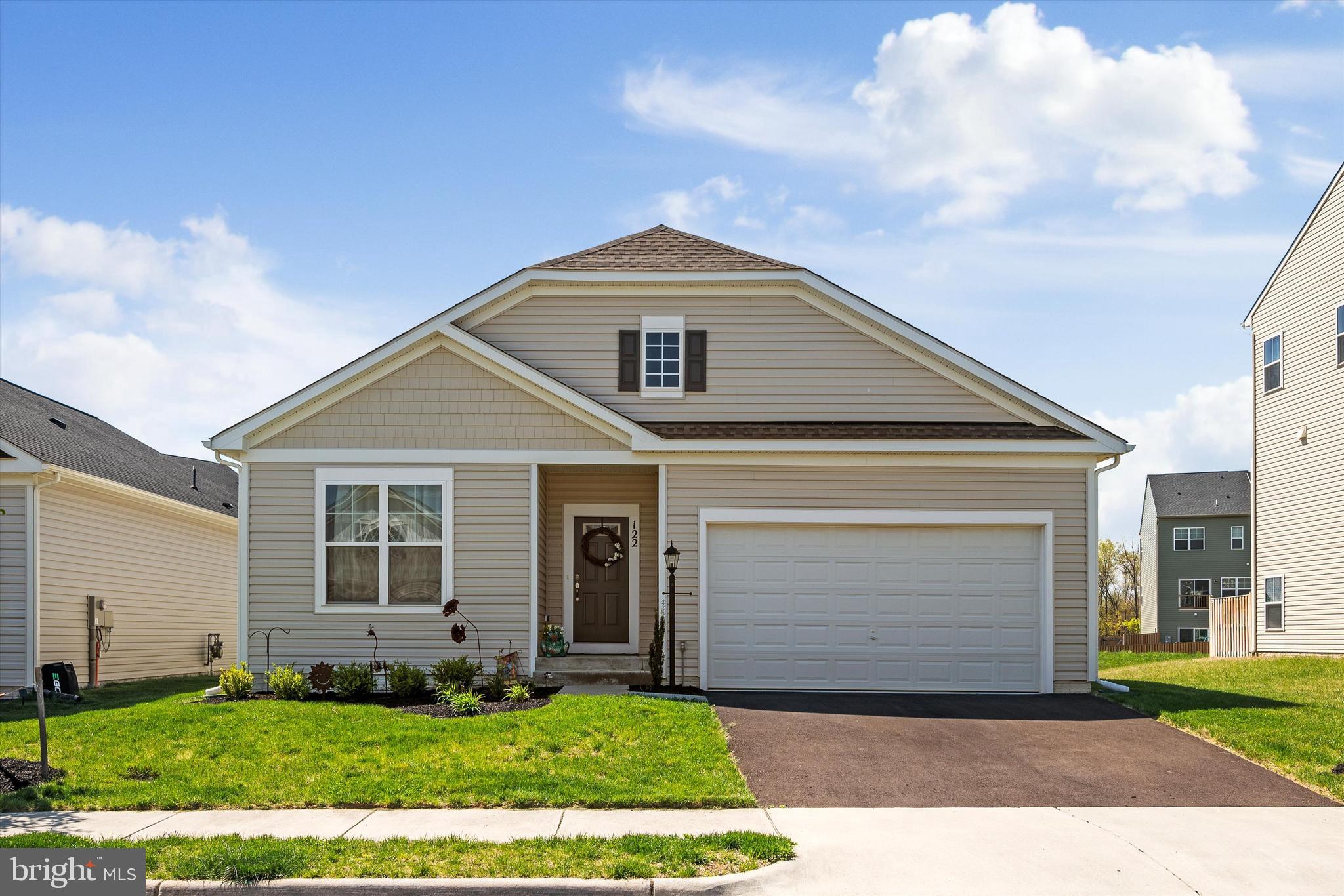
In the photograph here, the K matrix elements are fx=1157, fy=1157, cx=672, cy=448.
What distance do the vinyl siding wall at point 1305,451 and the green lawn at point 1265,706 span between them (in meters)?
1.79

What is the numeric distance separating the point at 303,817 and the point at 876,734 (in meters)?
5.95

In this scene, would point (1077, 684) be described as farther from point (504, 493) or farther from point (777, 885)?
point (777, 885)

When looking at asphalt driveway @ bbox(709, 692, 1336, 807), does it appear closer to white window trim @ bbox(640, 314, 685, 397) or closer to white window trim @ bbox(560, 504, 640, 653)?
white window trim @ bbox(560, 504, 640, 653)

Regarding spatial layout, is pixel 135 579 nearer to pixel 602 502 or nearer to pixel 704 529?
pixel 602 502

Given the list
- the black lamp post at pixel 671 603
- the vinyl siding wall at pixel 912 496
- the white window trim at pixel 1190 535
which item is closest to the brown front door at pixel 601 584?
the vinyl siding wall at pixel 912 496

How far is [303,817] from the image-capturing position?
8.77 m

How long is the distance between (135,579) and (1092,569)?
51.5ft

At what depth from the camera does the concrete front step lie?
15.6m

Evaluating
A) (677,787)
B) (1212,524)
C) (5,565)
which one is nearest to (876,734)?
(677,787)

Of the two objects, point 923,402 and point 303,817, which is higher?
point 923,402

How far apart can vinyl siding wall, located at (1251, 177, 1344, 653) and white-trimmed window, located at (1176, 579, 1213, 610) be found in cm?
2070

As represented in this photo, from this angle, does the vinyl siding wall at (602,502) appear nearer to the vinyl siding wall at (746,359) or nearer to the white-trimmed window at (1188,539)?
the vinyl siding wall at (746,359)

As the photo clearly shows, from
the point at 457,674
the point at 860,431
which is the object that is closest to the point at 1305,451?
the point at 860,431

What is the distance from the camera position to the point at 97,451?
20.1 m
